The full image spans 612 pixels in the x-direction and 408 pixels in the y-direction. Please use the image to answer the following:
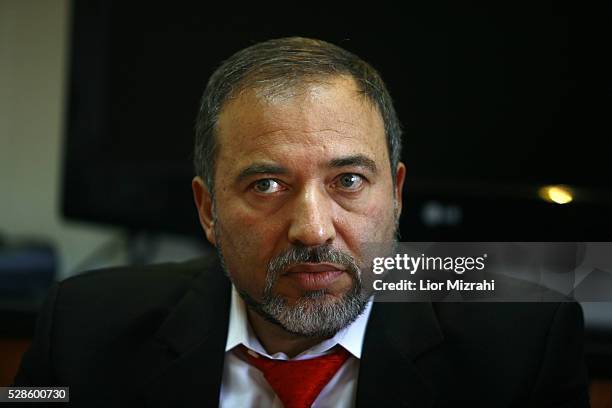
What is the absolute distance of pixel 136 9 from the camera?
1607 mm

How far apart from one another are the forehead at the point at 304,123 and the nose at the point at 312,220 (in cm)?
5

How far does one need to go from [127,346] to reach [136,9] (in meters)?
0.85

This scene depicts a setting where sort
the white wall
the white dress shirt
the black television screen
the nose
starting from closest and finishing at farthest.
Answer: the nose < the white dress shirt < the black television screen < the white wall

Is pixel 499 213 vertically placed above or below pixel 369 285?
above

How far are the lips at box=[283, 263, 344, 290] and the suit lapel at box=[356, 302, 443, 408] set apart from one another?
0.12m

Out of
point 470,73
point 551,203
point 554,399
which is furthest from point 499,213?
point 554,399

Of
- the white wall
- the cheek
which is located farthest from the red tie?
the white wall

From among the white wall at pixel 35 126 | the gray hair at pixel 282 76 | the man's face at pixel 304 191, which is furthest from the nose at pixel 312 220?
the white wall at pixel 35 126

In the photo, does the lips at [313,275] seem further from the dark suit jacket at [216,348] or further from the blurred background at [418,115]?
the blurred background at [418,115]

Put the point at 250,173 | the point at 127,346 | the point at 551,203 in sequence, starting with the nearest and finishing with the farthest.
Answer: the point at 250,173
the point at 127,346
the point at 551,203

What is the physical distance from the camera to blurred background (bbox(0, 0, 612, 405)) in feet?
4.25

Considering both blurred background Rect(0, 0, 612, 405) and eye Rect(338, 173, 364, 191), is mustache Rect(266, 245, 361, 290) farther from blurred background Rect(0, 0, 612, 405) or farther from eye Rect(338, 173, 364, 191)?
blurred background Rect(0, 0, 612, 405)

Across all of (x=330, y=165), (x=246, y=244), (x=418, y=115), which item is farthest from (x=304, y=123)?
Answer: (x=418, y=115)

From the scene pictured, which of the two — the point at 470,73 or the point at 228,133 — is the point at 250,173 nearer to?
the point at 228,133
